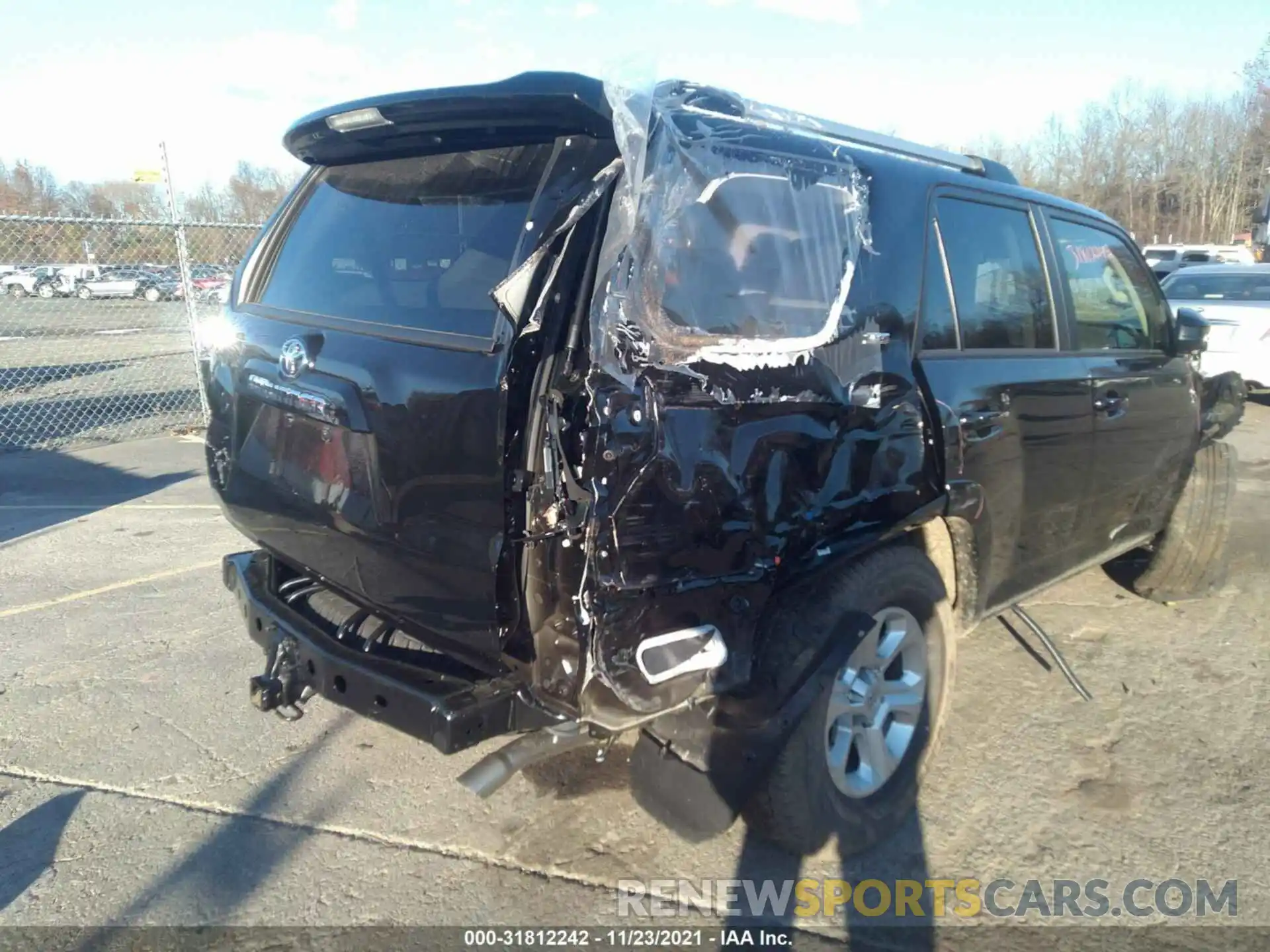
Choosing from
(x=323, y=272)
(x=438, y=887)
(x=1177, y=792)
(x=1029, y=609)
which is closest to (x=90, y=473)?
(x=323, y=272)

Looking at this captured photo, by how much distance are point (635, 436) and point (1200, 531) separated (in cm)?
384

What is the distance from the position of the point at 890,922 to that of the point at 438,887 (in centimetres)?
126

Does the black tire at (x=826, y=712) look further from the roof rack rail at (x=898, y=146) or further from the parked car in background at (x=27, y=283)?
the parked car in background at (x=27, y=283)

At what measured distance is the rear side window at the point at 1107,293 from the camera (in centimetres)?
376

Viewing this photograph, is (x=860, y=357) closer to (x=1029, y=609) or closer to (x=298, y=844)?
(x=298, y=844)

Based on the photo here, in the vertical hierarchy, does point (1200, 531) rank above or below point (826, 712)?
below

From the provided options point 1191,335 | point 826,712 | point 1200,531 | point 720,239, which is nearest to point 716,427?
point 720,239

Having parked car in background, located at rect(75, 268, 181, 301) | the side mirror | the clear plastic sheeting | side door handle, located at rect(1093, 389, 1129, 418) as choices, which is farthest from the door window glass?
parked car in background, located at rect(75, 268, 181, 301)

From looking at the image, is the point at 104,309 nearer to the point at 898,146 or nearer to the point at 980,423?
the point at 898,146

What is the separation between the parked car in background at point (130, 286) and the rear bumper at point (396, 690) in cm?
925

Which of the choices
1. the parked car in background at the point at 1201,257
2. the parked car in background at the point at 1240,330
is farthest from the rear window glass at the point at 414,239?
the parked car in background at the point at 1201,257

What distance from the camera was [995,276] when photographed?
3336 mm

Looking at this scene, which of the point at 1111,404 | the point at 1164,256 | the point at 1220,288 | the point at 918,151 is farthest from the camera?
the point at 1164,256

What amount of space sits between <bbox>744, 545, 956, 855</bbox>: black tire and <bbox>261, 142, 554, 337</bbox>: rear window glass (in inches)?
44.5
